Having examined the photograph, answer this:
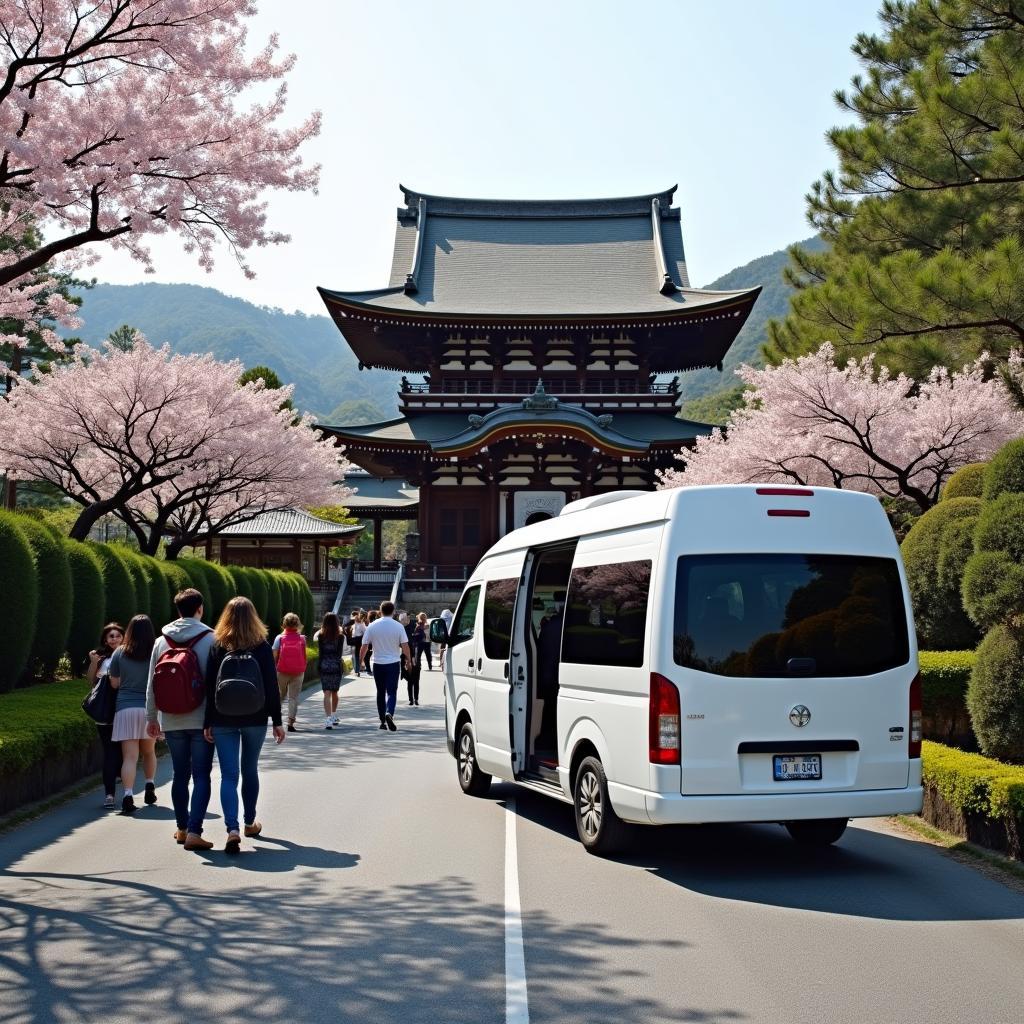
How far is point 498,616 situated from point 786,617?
3.34 m

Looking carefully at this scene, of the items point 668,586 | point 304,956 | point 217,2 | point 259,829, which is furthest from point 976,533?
point 217,2

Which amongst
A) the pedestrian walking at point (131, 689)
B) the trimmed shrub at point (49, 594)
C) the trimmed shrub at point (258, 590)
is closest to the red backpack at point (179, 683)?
the pedestrian walking at point (131, 689)

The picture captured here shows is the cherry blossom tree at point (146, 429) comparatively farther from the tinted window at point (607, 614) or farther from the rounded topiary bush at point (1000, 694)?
the rounded topiary bush at point (1000, 694)

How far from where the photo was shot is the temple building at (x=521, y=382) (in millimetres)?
39375

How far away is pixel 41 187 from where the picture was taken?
38.7 ft

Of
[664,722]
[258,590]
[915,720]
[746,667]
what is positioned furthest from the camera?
[258,590]

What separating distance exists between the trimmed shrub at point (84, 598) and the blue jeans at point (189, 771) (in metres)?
9.45

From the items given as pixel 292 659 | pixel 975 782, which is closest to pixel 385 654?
pixel 292 659

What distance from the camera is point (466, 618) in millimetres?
11664

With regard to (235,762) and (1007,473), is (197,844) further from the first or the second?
(1007,473)

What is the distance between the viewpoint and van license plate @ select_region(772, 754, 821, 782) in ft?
24.0

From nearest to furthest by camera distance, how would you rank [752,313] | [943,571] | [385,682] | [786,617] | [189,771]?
[786,617] < [189,771] < [943,571] < [385,682] < [752,313]

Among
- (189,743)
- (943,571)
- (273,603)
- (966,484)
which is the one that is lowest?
(189,743)

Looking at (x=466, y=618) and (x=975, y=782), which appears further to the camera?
(x=466, y=618)
